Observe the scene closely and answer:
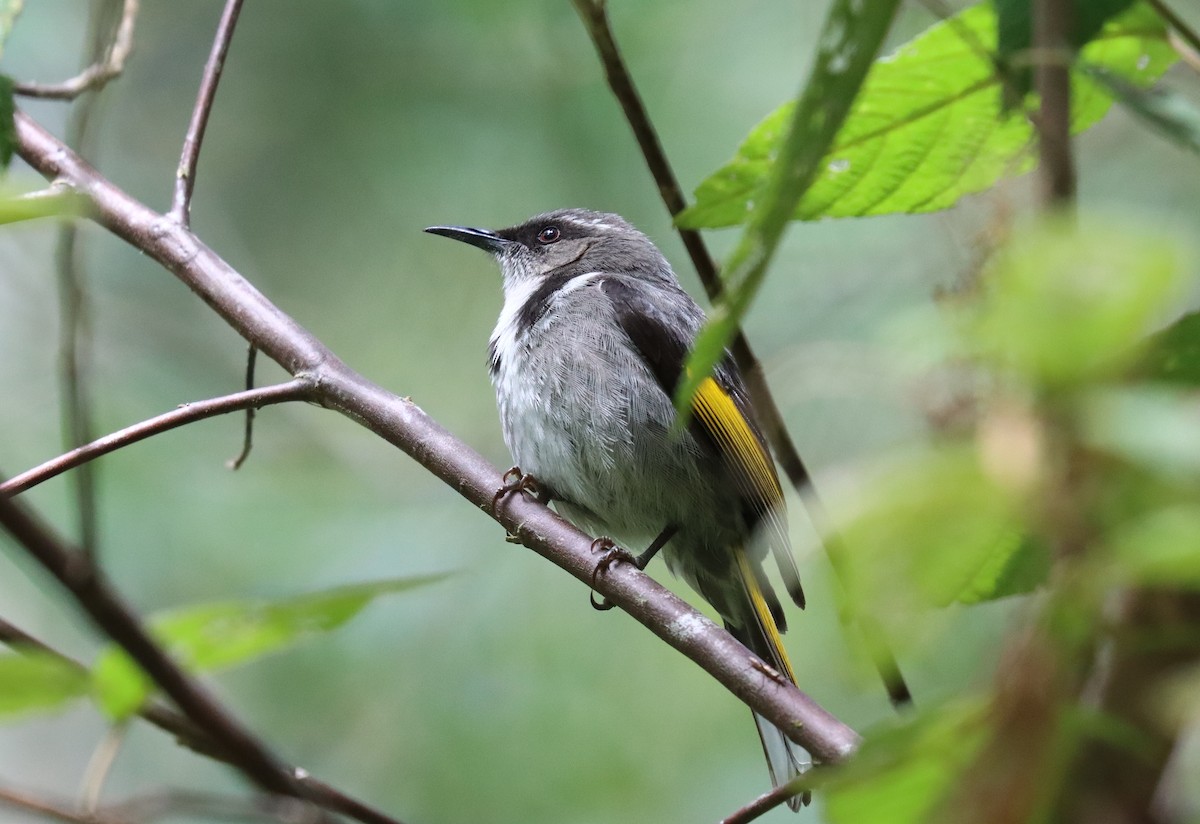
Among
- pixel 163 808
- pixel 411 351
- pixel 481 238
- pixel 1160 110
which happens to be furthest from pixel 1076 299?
pixel 411 351

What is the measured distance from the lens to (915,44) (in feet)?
5.89

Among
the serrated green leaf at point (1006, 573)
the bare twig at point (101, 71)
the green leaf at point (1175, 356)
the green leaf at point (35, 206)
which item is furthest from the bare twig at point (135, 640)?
the bare twig at point (101, 71)

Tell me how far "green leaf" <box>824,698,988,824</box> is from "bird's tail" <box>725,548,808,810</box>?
237 centimetres

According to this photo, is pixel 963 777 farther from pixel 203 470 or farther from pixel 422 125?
pixel 422 125

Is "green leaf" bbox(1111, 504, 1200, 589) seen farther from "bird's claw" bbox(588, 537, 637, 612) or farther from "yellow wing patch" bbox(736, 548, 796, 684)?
"yellow wing patch" bbox(736, 548, 796, 684)

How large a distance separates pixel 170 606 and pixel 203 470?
0.85 metres

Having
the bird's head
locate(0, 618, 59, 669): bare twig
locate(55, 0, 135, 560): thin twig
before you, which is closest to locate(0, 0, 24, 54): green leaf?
locate(55, 0, 135, 560): thin twig

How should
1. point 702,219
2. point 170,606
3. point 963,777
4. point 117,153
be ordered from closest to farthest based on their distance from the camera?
point 963,777, point 702,219, point 170,606, point 117,153

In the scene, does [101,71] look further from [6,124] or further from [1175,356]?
[1175,356]

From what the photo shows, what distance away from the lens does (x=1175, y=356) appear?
4.01ft

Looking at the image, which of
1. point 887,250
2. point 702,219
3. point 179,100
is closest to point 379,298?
point 179,100

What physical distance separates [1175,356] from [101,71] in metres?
2.22

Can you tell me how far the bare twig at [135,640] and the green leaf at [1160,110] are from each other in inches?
42.8

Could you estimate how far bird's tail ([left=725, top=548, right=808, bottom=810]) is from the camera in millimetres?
3400
